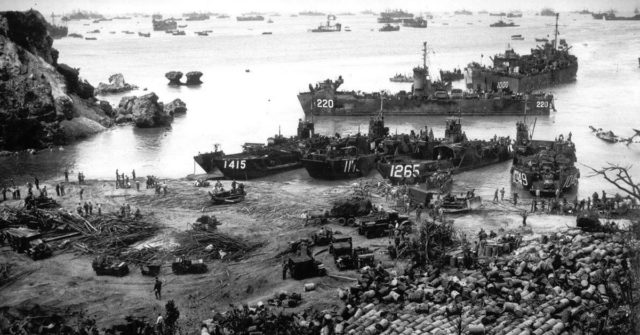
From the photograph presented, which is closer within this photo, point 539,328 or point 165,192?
point 539,328

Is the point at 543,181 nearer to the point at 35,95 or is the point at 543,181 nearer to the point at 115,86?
the point at 35,95

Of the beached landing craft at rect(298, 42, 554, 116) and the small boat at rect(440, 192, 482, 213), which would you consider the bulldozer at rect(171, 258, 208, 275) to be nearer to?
the small boat at rect(440, 192, 482, 213)

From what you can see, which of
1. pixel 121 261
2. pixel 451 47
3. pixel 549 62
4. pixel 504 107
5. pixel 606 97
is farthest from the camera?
pixel 451 47

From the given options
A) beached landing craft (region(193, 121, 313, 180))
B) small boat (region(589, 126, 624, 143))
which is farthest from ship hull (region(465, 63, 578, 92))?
beached landing craft (region(193, 121, 313, 180))

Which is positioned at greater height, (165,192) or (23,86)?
(23,86)

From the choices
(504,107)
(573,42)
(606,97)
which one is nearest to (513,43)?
(573,42)

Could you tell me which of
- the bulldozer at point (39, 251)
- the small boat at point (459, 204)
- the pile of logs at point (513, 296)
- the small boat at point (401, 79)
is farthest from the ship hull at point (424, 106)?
the pile of logs at point (513, 296)

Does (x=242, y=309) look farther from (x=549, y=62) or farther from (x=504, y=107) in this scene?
(x=549, y=62)
